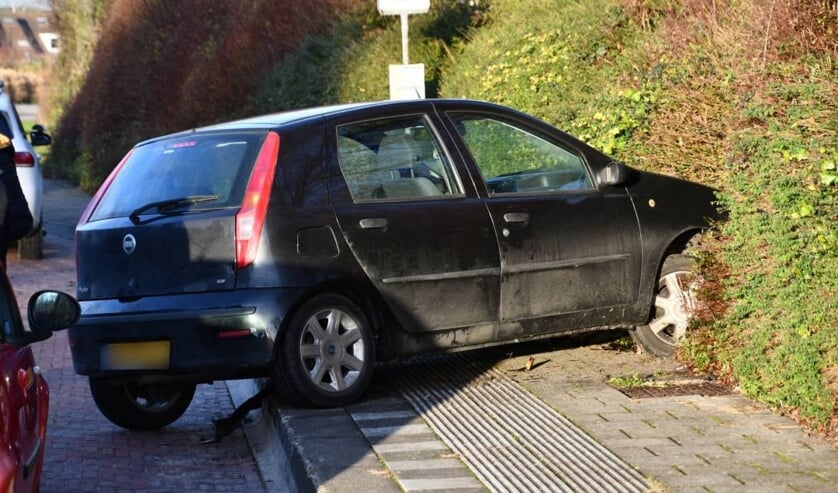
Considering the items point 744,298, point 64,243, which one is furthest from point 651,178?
point 64,243

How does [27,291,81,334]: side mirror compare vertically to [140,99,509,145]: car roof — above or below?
below

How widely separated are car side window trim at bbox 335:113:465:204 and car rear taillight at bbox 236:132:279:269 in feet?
1.52

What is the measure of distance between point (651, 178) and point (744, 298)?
1.44 m

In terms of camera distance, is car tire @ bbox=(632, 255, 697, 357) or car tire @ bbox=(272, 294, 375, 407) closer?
car tire @ bbox=(272, 294, 375, 407)

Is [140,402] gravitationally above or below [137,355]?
below

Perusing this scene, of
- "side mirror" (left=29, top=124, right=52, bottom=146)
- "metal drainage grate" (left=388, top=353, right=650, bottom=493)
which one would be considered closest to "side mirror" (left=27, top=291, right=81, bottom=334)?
"metal drainage grate" (left=388, top=353, right=650, bottom=493)

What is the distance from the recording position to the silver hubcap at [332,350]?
23.0ft

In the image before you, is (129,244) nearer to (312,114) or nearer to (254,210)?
(254,210)

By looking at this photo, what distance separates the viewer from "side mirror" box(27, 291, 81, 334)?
16.4 ft

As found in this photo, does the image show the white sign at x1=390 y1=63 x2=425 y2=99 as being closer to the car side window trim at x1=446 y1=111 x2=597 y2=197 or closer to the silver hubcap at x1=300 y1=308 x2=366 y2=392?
the car side window trim at x1=446 y1=111 x2=597 y2=197

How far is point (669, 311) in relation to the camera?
8.07 meters

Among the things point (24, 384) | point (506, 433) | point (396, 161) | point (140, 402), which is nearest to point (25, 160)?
point (140, 402)

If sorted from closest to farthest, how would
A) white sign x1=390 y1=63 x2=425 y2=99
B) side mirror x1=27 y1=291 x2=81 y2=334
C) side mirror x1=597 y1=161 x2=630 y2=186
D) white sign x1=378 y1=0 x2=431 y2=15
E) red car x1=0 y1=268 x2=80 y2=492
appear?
red car x1=0 y1=268 x2=80 y2=492 → side mirror x1=27 y1=291 x2=81 y2=334 → side mirror x1=597 y1=161 x2=630 y2=186 → white sign x1=390 y1=63 x2=425 y2=99 → white sign x1=378 y1=0 x2=431 y2=15

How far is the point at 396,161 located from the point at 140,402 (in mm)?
2021
